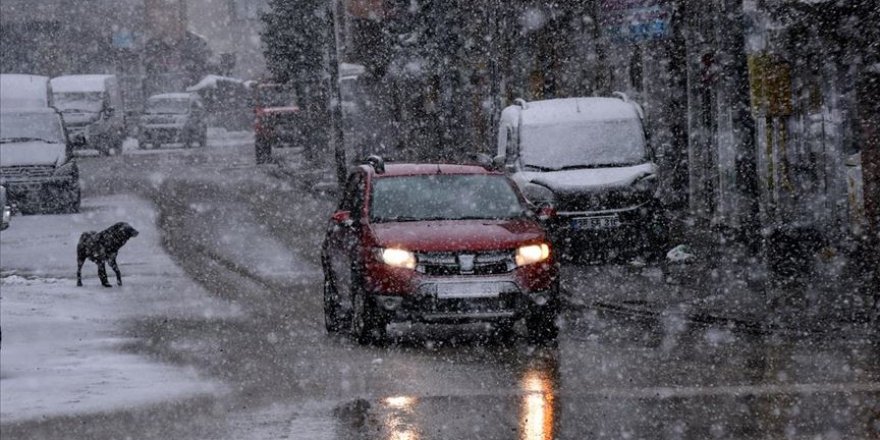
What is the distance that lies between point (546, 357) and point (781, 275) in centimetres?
582

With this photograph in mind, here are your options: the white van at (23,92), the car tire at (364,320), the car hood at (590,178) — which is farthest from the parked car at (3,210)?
the white van at (23,92)

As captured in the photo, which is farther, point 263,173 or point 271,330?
point 263,173

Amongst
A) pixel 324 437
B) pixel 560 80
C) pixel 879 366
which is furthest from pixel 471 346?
pixel 560 80

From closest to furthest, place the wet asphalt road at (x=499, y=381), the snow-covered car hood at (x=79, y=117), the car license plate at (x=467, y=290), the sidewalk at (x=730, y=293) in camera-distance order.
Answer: the wet asphalt road at (x=499, y=381)
the car license plate at (x=467, y=290)
the sidewalk at (x=730, y=293)
the snow-covered car hood at (x=79, y=117)

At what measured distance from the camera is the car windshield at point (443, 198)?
14273 mm

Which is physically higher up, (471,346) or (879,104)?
(879,104)

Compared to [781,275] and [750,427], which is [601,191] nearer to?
[781,275]

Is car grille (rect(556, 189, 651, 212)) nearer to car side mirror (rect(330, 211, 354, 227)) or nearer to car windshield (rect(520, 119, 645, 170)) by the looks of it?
car windshield (rect(520, 119, 645, 170))

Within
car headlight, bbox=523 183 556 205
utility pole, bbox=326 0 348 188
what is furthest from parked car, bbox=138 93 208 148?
car headlight, bbox=523 183 556 205

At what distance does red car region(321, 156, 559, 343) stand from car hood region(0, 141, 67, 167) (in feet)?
59.6

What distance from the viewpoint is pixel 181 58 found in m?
Answer: 88.0

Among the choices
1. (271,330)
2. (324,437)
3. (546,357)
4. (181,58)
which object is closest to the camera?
(324,437)

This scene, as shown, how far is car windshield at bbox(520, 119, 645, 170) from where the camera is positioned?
21.3m

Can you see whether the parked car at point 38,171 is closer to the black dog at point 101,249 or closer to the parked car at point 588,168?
the parked car at point 588,168
